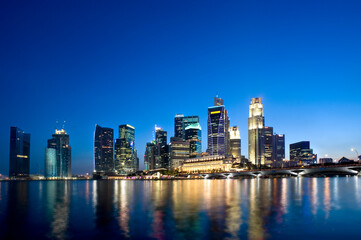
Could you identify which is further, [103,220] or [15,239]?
[103,220]

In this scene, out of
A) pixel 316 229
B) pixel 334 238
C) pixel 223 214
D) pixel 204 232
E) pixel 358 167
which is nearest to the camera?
pixel 334 238

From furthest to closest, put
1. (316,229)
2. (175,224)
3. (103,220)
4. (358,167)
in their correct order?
(358,167) → (103,220) → (175,224) → (316,229)

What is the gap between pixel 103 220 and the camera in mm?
35469

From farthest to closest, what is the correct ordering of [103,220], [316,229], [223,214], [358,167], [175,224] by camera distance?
1. [358,167]
2. [223,214]
3. [103,220]
4. [175,224]
5. [316,229]

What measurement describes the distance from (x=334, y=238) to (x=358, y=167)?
181 meters

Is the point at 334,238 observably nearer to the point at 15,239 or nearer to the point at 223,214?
the point at 223,214

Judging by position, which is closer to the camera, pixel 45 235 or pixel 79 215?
pixel 45 235

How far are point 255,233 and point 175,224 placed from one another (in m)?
8.52

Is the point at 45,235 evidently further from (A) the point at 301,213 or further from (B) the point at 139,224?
(A) the point at 301,213

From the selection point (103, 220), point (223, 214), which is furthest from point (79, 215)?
point (223, 214)

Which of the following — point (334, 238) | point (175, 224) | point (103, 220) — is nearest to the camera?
point (334, 238)

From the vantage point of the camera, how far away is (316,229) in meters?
29.3

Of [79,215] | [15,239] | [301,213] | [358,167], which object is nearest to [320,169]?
[358,167]

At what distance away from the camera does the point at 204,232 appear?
27.5 m
